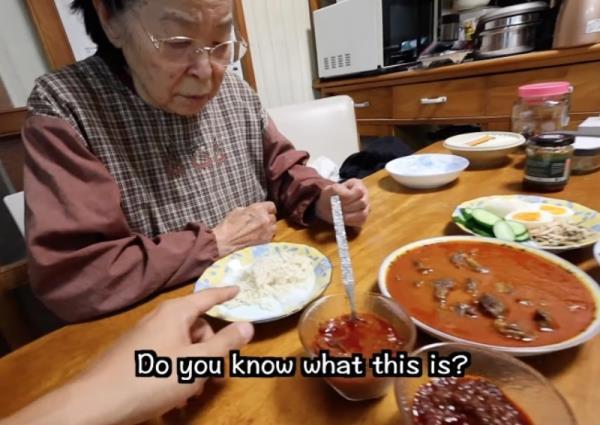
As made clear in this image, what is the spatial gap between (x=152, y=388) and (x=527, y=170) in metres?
0.91

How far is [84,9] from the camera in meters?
0.78

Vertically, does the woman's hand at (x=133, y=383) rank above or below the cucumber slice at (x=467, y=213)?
above

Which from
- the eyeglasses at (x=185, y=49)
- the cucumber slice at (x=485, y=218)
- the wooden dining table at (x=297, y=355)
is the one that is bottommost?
the wooden dining table at (x=297, y=355)

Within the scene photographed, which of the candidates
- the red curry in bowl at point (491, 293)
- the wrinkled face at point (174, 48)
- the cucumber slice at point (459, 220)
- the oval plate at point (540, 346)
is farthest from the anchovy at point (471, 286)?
the wrinkled face at point (174, 48)

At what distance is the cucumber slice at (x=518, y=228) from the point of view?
61 cm

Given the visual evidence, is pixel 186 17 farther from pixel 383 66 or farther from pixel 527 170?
pixel 383 66

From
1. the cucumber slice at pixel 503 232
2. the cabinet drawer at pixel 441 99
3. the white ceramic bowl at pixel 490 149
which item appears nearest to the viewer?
the cucumber slice at pixel 503 232

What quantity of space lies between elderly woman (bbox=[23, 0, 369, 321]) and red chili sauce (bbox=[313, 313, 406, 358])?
33 cm

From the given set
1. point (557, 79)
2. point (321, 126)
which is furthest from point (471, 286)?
point (557, 79)

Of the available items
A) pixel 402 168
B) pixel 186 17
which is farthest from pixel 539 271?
pixel 186 17

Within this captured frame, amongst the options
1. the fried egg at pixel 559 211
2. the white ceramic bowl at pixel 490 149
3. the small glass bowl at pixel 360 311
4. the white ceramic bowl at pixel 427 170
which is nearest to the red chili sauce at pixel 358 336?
the small glass bowl at pixel 360 311

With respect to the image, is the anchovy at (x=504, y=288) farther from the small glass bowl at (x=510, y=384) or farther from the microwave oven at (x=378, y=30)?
the microwave oven at (x=378, y=30)

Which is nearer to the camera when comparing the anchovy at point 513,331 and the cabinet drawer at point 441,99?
the anchovy at point 513,331

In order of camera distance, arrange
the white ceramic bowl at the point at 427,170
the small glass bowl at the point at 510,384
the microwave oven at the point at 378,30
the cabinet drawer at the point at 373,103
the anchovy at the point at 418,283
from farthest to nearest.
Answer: the cabinet drawer at the point at 373,103, the microwave oven at the point at 378,30, the white ceramic bowl at the point at 427,170, the anchovy at the point at 418,283, the small glass bowl at the point at 510,384
